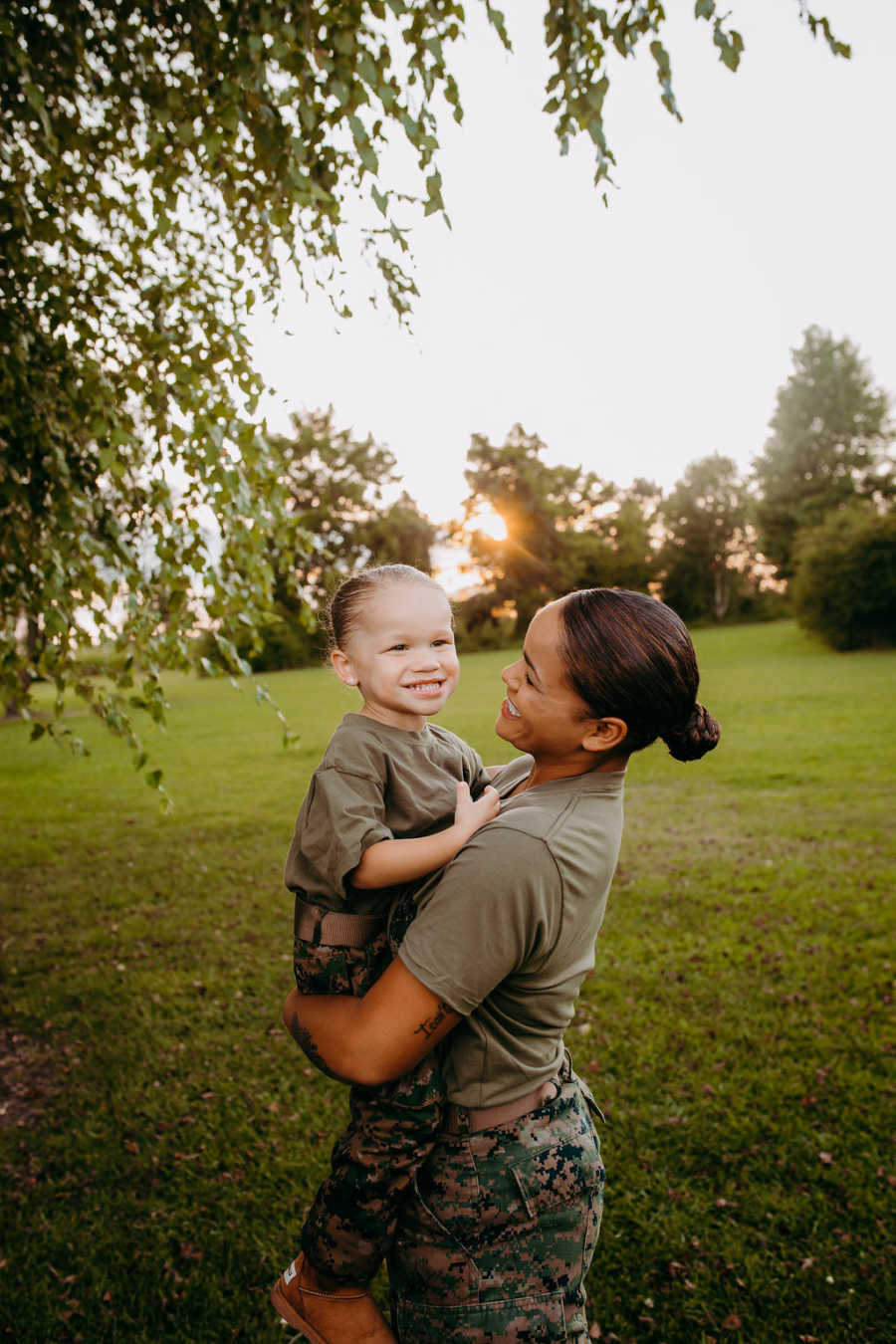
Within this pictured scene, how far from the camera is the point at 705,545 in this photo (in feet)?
197

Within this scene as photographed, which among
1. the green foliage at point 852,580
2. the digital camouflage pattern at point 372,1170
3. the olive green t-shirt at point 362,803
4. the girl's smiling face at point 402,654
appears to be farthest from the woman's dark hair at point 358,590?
the green foliage at point 852,580

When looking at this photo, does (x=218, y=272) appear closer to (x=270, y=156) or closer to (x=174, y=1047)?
(x=270, y=156)

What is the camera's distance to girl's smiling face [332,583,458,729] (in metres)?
2.01

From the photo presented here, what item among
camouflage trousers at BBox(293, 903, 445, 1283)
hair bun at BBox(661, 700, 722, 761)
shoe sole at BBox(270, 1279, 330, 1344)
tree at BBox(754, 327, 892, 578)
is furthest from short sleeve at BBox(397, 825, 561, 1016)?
tree at BBox(754, 327, 892, 578)

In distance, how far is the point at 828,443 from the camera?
5581 cm

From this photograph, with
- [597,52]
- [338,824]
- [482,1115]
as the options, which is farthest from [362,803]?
[597,52]

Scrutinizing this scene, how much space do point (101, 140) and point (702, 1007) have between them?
6.45m

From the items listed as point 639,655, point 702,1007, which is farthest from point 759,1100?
point 639,655

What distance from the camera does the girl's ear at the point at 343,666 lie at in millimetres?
2139

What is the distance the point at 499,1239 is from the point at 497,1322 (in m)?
0.15

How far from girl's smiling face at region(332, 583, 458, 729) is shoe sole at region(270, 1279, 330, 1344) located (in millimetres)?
1385

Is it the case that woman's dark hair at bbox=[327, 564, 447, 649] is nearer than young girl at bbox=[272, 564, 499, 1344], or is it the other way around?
young girl at bbox=[272, 564, 499, 1344]

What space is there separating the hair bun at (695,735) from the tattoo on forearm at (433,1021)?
77cm

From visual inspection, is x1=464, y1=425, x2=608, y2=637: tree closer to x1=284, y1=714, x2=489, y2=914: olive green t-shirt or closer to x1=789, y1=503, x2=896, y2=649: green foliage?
x1=789, y1=503, x2=896, y2=649: green foliage
